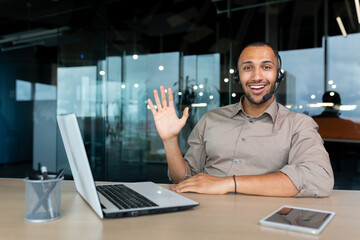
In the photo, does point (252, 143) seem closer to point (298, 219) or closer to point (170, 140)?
point (170, 140)

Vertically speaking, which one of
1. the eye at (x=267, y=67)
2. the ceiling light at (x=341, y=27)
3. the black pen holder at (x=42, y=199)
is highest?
the ceiling light at (x=341, y=27)

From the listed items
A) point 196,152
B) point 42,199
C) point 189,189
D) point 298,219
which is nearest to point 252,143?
point 196,152

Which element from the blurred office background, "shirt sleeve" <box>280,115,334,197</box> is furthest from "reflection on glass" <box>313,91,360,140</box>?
"shirt sleeve" <box>280,115,334,197</box>

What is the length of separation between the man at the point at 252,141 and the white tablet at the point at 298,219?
0.28 meters

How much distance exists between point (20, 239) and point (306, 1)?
15.1 feet

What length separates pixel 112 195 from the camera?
1.12 metres

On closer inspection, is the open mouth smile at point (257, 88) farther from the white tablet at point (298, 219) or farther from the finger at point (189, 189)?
the white tablet at point (298, 219)

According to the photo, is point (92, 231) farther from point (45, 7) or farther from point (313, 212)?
point (45, 7)

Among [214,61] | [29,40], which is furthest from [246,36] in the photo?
[29,40]

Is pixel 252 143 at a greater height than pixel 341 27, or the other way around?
pixel 341 27

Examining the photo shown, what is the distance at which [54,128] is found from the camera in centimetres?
636

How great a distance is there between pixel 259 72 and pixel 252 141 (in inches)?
14.5

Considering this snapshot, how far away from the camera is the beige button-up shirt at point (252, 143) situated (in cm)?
147

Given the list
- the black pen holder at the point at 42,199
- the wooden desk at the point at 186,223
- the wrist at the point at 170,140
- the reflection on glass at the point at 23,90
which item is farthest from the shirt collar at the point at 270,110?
the reflection on glass at the point at 23,90
